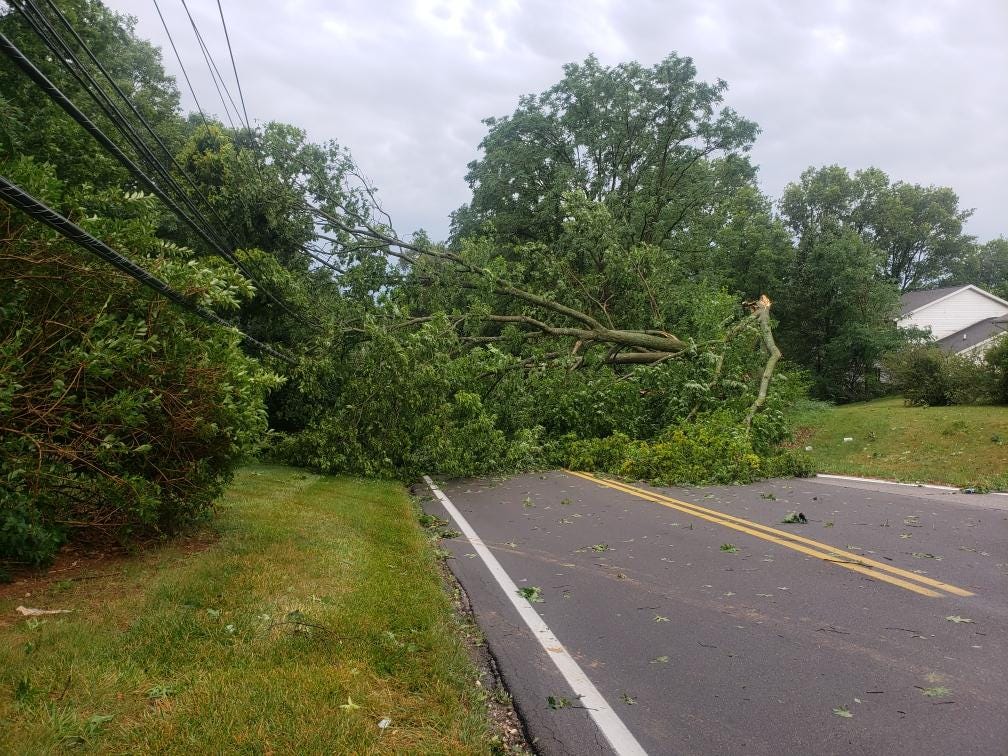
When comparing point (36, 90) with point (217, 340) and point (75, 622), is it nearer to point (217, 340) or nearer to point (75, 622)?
point (217, 340)

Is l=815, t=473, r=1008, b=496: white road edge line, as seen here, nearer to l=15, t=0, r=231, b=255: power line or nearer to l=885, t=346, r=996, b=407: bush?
l=885, t=346, r=996, b=407: bush

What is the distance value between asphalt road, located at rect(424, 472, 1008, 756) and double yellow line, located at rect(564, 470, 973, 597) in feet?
0.07

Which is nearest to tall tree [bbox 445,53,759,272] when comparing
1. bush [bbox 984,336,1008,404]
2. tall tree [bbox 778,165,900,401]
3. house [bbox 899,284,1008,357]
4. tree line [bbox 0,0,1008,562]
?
tree line [bbox 0,0,1008,562]

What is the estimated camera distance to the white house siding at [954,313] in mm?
46281

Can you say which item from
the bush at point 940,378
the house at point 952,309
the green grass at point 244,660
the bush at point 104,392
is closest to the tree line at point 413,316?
the bush at point 104,392

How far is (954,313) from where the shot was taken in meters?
46.8

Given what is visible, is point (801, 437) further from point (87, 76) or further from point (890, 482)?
point (87, 76)

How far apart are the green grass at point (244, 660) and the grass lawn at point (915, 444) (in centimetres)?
991

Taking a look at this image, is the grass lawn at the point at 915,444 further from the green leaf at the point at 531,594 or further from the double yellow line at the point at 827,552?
the green leaf at the point at 531,594

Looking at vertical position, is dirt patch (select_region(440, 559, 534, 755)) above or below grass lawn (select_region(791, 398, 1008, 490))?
below

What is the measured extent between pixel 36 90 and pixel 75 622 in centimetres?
1420

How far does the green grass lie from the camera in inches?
123

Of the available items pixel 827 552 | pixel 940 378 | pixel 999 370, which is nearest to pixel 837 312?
pixel 940 378

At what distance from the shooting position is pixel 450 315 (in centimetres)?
1590
